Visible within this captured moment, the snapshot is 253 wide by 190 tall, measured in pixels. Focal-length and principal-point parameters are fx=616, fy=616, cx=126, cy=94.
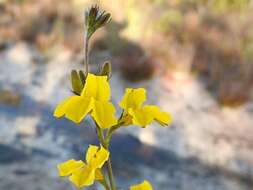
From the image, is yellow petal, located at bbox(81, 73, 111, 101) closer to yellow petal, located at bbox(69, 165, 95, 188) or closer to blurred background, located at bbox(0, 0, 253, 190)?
yellow petal, located at bbox(69, 165, 95, 188)

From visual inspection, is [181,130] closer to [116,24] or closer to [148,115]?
[116,24]

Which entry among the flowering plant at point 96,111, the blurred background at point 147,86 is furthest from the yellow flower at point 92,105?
the blurred background at point 147,86

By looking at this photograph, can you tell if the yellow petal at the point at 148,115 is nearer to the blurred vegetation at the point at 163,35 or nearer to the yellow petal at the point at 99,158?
the yellow petal at the point at 99,158

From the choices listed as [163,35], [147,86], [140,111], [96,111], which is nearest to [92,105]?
[96,111]

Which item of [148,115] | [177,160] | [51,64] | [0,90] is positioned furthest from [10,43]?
[148,115]

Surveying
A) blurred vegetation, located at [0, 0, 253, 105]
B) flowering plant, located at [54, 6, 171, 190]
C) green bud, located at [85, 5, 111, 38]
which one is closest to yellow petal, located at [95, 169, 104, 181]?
flowering plant, located at [54, 6, 171, 190]

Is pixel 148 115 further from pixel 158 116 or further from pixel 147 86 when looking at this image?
pixel 147 86
